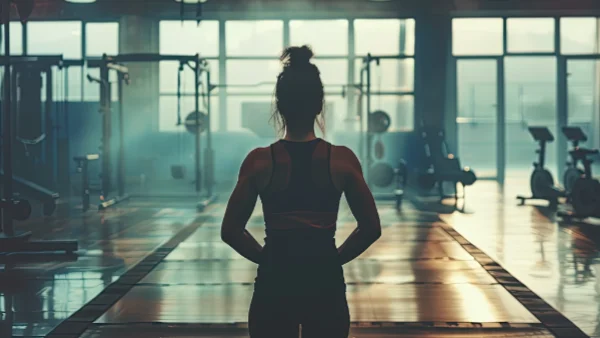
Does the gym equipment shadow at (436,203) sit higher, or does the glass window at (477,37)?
the glass window at (477,37)

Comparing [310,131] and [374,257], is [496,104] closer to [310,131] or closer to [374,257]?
[374,257]

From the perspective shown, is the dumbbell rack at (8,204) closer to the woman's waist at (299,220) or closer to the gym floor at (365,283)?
the gym floor at (365,283)

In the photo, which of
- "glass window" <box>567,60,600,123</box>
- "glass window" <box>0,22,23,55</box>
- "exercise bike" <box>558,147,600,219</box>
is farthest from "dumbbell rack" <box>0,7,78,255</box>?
"glass window" <box>567,60,600,123</box>

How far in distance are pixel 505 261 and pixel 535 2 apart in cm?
764

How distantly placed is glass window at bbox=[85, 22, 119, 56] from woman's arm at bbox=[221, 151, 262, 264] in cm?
1072

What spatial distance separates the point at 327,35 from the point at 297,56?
10.7 meters

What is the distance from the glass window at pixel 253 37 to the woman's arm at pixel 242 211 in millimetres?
10613

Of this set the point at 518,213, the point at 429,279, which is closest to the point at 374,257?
the point at 429,279

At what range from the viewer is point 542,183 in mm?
8461

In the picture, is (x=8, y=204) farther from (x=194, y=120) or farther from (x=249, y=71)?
(x=249, y=71)

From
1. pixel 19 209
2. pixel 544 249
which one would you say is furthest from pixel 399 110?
pixel 19 209

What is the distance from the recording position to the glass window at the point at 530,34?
39.7 feet

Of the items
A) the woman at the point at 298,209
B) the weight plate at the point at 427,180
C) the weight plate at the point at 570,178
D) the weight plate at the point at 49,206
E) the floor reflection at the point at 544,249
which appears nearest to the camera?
the woman at the point at 298,209

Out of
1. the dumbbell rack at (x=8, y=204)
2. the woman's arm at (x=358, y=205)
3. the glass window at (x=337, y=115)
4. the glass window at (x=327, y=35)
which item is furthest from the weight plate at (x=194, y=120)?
the woman's arm at (x=358, y=205)
